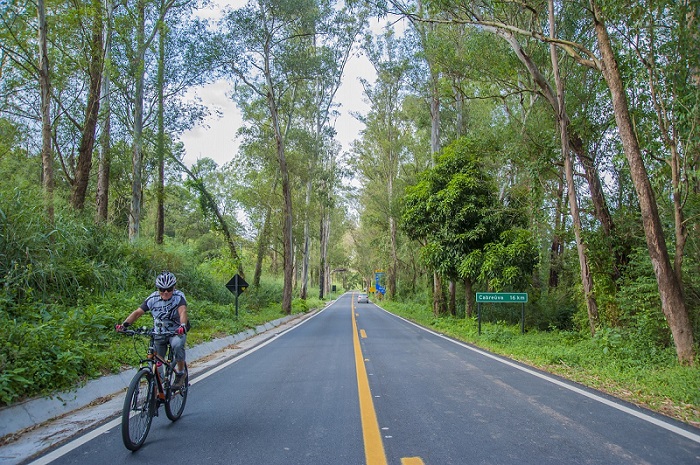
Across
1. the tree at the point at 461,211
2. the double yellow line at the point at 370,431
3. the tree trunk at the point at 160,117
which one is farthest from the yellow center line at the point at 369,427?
the tree trunk at the point at 160,117

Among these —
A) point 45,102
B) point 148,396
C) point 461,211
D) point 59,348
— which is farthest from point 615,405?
point 45,102

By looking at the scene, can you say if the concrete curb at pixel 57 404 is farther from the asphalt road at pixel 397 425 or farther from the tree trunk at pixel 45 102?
the tree trunk at pixel 45 102

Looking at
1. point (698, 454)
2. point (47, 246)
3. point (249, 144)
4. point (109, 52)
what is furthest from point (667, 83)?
point (249, 144)

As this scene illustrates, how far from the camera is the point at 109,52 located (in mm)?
15156

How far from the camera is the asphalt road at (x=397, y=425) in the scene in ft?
12.5

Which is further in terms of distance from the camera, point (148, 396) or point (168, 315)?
point (168, 315)

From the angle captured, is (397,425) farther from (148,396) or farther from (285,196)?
(285,196)

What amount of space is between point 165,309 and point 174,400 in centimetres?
104

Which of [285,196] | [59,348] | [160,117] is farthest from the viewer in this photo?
[285,196]

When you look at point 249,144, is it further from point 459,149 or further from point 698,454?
point 698,454

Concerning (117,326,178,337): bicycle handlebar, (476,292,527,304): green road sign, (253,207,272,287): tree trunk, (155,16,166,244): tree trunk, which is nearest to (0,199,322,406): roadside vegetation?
(117,326,178,337): bicycle handlebar

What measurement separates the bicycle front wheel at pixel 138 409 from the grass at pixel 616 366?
5.79 m

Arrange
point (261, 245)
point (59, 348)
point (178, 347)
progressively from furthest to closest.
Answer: point (261, 245) < point (59, 348) < point (178, 347)

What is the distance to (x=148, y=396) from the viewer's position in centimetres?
434
